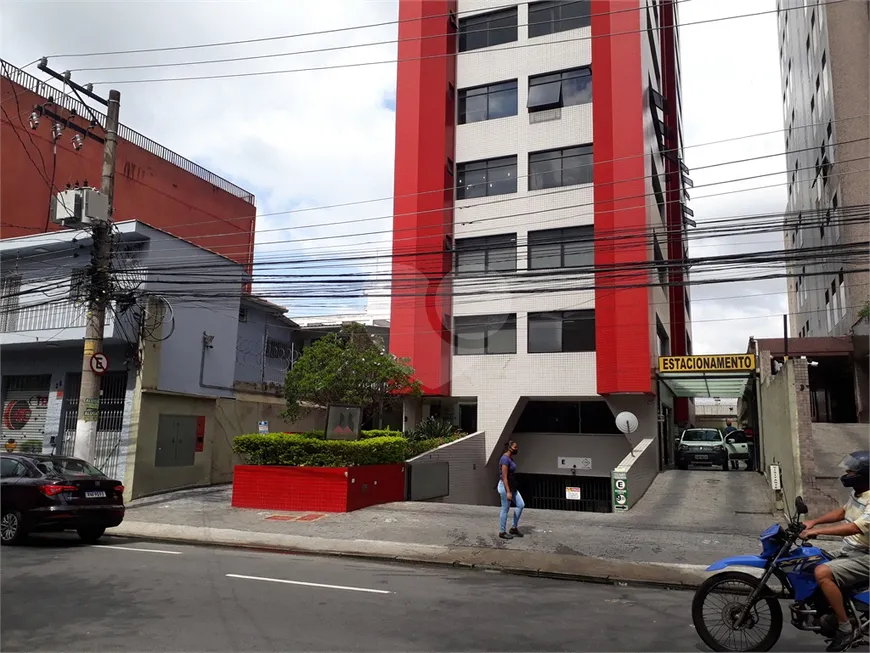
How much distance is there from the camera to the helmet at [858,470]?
5344 millimetres

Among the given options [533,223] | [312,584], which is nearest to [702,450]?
[533,223]

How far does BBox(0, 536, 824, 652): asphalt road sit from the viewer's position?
5.61 m

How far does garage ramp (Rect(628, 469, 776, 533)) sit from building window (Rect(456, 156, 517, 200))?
11.6m

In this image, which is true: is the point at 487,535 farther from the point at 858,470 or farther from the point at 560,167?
the point at 560,167

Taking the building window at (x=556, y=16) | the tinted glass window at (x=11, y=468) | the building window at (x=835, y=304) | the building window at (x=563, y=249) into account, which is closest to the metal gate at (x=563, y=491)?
the building window at (x=563, y=249)

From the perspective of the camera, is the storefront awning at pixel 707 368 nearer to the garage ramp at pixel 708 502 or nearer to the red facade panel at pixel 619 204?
the red facade panel at pixel 619 204

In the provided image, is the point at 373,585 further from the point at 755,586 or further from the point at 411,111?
the point at 411,111

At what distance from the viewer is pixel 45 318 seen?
18266mm

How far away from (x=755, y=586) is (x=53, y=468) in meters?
10.5

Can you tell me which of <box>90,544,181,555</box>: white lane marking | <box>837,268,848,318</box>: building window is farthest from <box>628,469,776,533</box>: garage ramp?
<box>90,544,181,555</box>: white lane marking

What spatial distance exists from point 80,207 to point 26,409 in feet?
27.9

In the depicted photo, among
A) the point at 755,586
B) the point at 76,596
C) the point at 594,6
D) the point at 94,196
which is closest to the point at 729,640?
the point at 755,586

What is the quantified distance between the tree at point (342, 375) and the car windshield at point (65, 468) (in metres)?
7.29

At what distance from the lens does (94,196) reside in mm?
14617
